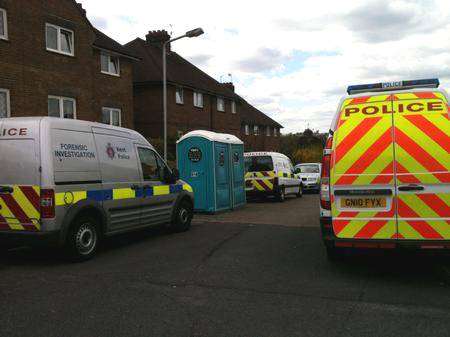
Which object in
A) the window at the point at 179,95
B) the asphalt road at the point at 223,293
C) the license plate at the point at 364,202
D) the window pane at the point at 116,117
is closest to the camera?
the asphalt road at the point at 223,293

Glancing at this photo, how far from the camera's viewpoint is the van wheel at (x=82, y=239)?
23.0 ft

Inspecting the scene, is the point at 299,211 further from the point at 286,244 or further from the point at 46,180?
the point at 46,180

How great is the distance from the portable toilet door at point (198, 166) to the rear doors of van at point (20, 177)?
6.93 m

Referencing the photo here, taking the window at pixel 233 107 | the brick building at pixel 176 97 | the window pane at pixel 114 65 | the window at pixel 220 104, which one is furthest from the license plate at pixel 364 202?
the window at pixel 233 107

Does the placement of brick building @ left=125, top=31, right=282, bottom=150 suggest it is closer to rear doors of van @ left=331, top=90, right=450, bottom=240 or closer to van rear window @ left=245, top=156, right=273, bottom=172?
van rear window @ left=245, top=156, right=273, bottom=172

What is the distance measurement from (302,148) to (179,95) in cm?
2569

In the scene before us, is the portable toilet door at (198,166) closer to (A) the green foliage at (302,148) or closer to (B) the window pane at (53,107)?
(B) the window pane at (53,107)

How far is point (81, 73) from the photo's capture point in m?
19.1

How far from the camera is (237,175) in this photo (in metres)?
15.2

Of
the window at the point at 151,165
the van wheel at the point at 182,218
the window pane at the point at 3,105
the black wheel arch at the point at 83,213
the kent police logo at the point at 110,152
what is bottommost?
the van wheel at the point at 182,218

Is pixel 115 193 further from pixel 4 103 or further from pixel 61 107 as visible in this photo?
pixel 61 107

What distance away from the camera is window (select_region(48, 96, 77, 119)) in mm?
17891

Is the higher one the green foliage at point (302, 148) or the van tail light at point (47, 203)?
the green foliage at point (302, 148)

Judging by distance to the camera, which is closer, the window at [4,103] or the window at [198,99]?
the window at [4,103]
